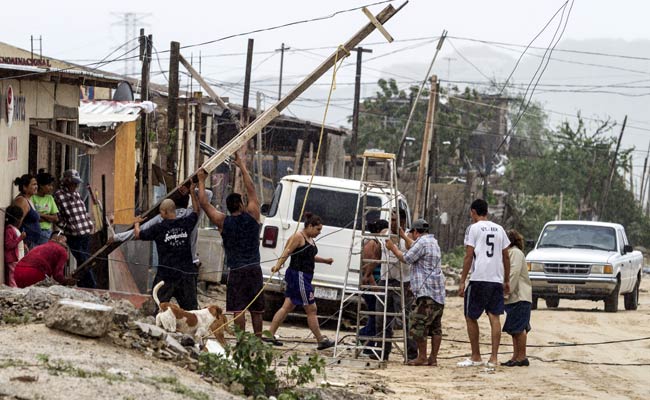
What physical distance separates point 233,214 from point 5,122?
3.47 meters

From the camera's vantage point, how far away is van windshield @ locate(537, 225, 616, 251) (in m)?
23.2

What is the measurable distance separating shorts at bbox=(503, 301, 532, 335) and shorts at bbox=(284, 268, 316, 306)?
225cm

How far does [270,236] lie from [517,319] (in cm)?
435

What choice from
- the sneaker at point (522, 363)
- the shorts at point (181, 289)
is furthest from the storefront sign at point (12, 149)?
the sneaker at point (522, 363)

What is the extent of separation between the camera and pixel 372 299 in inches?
550

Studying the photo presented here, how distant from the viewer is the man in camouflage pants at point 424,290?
13062 mm

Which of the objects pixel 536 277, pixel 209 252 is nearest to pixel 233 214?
pixel 209 252

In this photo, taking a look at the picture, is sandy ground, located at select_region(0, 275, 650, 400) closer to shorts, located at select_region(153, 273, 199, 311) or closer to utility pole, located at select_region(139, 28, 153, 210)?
shorts, located at select_region(153, 273, 199, 311)

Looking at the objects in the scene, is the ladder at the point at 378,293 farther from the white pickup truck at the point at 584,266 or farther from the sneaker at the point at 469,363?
the white pickup truck at the point at 584,266

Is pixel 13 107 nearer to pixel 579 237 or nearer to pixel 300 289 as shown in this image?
pixel 300 289

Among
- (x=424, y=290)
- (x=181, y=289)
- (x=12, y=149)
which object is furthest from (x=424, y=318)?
(x=12, y=149)

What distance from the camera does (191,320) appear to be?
11.3m

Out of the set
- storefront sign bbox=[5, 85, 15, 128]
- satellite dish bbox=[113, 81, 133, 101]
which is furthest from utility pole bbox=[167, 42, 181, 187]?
storefront sign bbox=[5, 85, 15, 128]

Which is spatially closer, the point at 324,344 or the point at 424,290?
the point at 424,290
